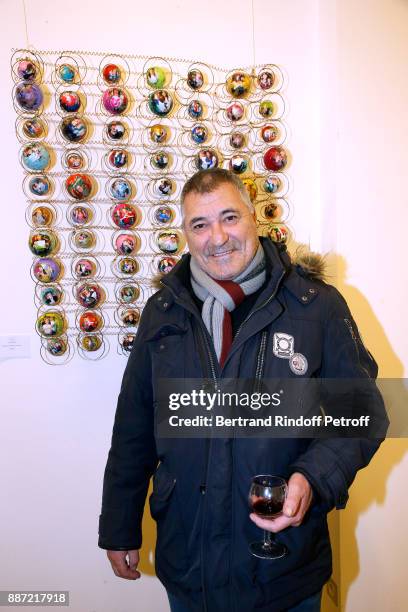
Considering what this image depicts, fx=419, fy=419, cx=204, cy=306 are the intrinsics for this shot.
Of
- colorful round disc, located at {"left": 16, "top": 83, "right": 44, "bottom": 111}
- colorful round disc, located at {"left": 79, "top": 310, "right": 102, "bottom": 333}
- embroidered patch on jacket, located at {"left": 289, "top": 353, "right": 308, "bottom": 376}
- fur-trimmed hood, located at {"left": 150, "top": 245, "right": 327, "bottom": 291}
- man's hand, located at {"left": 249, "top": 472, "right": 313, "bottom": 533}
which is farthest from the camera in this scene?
colorful round disc, located at {"left": 79, "top": 310, "right": 102, "bottom": 333}

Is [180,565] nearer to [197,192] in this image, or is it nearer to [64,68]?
[197,192]

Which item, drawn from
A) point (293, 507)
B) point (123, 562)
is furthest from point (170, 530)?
point (293, 507)

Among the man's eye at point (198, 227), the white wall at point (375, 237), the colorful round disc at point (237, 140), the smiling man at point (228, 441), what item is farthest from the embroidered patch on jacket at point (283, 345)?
the colorful round disc at point (237, 140)

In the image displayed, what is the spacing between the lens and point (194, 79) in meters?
1.26

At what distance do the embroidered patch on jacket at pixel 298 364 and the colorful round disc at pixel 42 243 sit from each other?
82cm

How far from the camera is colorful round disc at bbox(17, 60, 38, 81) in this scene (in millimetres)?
1186

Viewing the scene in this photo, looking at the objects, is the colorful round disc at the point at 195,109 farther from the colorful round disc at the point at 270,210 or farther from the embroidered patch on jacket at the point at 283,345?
the embroidered patch on jacket at the point at 283,345

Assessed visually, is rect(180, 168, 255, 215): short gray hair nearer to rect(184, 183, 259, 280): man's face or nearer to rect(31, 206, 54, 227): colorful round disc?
rect(184, 183, 259, 280): man's face

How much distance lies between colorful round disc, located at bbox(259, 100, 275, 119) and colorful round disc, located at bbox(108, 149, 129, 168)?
45 centimetres

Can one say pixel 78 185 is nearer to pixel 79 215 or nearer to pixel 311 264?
pixel 79 215

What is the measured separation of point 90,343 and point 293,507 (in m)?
0.81

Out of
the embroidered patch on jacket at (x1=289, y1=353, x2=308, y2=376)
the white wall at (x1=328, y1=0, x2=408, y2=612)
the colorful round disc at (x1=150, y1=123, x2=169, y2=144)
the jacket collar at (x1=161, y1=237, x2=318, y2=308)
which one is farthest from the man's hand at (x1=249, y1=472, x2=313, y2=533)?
the colorful round disc at (x1=150, y1=123, x2=169, y2=144)

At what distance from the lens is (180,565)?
2.82 ft

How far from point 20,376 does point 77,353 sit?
0.19 m
